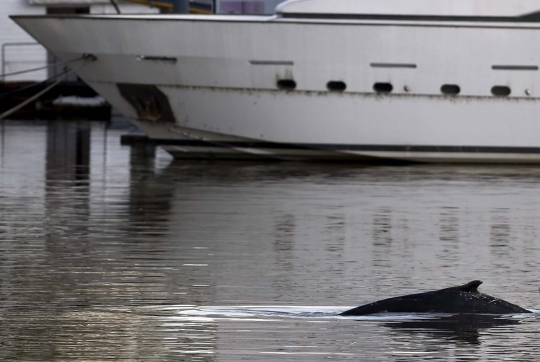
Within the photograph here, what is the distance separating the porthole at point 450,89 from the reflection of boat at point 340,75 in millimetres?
30

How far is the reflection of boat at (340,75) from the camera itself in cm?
1797

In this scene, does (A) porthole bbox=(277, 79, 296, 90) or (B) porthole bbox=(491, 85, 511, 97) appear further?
(A) porthole bbox=(277, 79, 296, 90)

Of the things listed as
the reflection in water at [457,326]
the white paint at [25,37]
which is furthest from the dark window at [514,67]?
the white paint at [25,37]

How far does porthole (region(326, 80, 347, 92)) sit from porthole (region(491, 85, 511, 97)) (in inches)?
77.8

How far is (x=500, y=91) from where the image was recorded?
1825cm

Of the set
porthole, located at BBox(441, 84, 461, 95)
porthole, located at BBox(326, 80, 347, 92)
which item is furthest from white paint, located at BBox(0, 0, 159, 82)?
porthole, located at BBox(441, 84, 461, 95)

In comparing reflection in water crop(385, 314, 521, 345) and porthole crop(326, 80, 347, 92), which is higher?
porthole crop(326, 80, 347, 92)

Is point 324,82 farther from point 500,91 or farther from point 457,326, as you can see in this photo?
point 457,326

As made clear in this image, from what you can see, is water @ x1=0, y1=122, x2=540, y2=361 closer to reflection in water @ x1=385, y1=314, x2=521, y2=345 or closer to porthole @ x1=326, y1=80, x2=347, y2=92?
reflection in water @ x1=385, y1=314, x2=521, y2=345

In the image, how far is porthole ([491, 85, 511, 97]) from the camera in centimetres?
1820

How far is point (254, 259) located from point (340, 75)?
29.3 ft

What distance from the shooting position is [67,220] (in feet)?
38.5

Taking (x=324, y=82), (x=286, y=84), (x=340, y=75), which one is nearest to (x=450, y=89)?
(x=340, y=75)

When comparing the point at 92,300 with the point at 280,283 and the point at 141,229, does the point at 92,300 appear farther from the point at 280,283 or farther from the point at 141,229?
the point at 141,229
